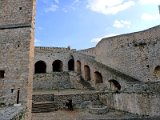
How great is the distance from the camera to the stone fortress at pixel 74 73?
9266 mm

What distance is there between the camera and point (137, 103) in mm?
11508

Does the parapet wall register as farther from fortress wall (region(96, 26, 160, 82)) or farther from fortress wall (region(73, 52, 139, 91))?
fortress wall (region(96, 26, 160, 82))

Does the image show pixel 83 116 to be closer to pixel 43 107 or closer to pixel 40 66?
pixel 43 107

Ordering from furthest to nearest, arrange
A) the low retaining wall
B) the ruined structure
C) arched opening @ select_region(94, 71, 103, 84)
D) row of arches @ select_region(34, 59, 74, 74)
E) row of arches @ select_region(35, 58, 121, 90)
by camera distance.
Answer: row of arches @ select_region(34, 59, 74, 74) → arched opening @ select_region(94, 71, 103, 84) → row of arches @ select_region(35, 58, 121, 90) → the low retaining wall → the ruined structure

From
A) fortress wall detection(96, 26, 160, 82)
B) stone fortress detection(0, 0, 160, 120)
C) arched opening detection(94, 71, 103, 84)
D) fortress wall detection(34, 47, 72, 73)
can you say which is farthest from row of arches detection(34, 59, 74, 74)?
fortress wall detection(96, 26, 160, 82)

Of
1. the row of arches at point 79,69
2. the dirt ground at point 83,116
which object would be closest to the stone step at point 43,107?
the dirt ground at point 83,116

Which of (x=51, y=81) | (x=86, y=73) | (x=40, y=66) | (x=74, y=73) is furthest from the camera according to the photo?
(x=40, y=66)

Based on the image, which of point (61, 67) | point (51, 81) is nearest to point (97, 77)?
point (51, 81)

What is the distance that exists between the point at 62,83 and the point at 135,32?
9.39 meters

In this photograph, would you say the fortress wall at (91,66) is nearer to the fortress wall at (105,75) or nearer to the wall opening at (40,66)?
the fortress wall at (105,75)

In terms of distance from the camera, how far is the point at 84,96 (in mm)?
15992

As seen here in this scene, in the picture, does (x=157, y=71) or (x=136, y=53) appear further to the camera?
(x=136, y=53)

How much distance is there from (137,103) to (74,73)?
12418 millimetres

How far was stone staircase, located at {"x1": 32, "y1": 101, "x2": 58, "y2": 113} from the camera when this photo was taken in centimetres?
1375
